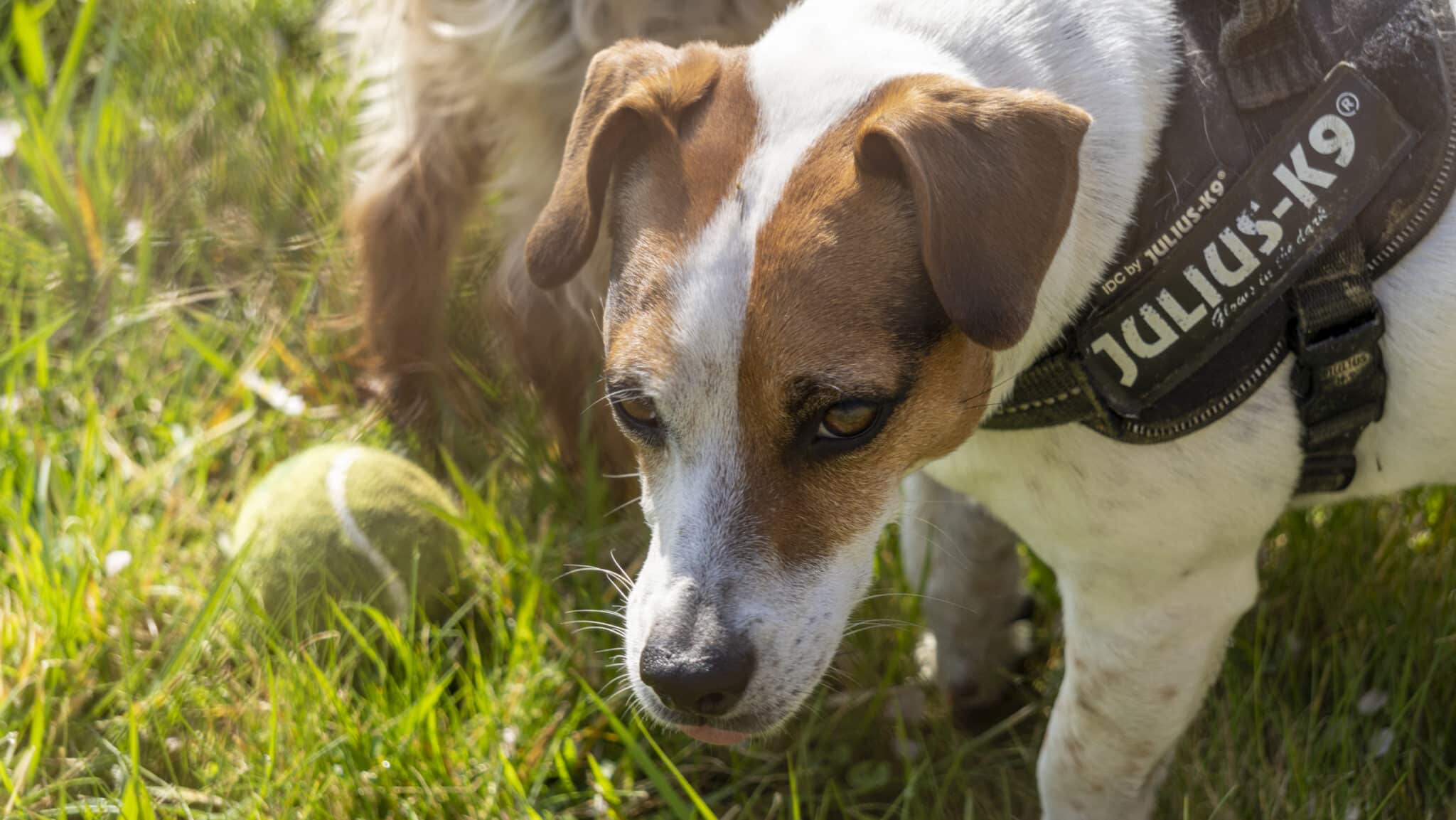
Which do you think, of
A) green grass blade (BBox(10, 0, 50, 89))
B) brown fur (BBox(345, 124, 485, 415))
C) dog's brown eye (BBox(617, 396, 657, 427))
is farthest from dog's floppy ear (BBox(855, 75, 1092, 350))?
green grass blade (BBox(10, 0, 50, 89))

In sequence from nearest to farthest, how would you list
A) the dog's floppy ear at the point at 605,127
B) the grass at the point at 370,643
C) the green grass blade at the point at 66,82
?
1. the dog's floppy ear at the point at 605,127
2. the grass at the point at 370,643
3. the green grass blade at the point at 66,82

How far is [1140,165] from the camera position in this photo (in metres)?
1.94

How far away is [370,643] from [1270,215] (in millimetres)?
1797

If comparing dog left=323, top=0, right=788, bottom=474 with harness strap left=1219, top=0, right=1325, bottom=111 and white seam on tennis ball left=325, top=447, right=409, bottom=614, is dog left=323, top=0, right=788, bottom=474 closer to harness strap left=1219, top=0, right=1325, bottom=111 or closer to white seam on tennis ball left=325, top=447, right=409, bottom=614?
white seam on tennis ball left=325, top=447, right=409, bottom=614

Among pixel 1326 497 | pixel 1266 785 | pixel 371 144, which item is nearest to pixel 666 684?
pixel 1326 497

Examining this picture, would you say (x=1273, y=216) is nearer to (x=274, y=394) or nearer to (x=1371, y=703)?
(x=1371, y=703)

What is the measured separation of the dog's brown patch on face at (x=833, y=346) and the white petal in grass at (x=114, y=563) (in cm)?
164

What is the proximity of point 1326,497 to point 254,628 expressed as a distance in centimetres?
194

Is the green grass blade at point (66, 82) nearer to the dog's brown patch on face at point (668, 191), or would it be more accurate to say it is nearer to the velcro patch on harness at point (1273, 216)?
the dog's brown patch on face at point (668, 191)

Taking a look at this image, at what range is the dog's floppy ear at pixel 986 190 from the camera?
172 centimetres

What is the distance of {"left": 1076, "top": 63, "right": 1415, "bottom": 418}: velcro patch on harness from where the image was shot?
1.87 metres

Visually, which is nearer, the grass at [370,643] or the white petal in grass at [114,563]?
the grass at [370,643]

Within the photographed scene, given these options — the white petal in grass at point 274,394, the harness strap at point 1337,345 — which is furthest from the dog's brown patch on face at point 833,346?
the white petal in grass at point 274,394

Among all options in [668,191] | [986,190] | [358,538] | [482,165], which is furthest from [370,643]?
[986,190]
